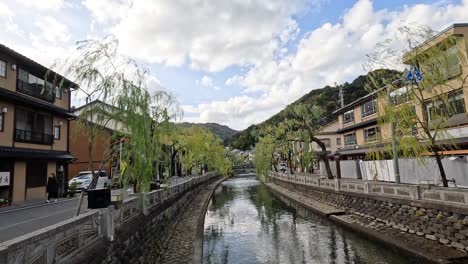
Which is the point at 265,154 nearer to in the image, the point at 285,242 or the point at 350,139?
the point at 350,139

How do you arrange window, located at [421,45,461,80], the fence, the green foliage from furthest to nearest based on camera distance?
1. the green foliage
2. the fence
3. window, located at [421,45,461,80]

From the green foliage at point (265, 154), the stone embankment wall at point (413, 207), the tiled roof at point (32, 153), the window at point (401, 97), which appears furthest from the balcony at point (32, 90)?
the green foliage at point (265, 154)

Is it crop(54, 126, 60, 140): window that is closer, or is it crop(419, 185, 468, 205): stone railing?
crop(419, 185, 468, 205): stone railing

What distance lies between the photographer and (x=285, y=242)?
590 inches

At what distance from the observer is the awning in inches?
699

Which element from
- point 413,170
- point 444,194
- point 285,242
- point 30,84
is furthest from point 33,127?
point 413,170

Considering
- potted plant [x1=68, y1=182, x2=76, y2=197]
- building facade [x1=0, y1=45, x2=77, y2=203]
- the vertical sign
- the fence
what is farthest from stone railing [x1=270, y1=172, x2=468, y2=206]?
the vertical sign

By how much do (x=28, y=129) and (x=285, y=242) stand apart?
19.4 m

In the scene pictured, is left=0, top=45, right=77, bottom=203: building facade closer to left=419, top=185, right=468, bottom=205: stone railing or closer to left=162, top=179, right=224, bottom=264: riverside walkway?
left=162, top=179, right=224, bottom=264: riverside walkway

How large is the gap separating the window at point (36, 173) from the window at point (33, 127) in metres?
1.60

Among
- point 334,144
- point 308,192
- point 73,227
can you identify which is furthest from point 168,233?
point 334,144

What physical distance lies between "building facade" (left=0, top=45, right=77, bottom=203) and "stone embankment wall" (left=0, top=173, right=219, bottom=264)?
30.9 feet

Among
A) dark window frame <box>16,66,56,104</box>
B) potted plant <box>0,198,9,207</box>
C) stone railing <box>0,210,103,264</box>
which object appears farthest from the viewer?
dark window frame <box>16,66,56,104</box>

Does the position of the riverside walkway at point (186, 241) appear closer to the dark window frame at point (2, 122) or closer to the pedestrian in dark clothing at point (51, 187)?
the pedestrian in dark clothing at point (51, 187)
